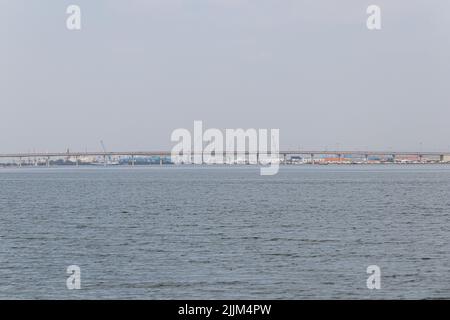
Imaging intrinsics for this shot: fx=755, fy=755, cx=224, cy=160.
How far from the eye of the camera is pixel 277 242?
4200cm

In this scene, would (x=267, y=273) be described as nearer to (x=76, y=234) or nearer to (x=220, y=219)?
(x=76, y=234)

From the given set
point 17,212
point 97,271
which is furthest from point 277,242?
point 17,212

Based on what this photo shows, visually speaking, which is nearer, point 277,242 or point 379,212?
point 277,242

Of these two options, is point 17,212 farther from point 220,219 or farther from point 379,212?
point 379,212

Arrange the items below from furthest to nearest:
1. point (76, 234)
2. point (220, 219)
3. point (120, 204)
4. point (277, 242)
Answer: point (120, 204)
point (220, 219)
point (76, 234)
point (277, 242)

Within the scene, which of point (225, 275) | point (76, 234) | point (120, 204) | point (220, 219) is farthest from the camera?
point (120, 204)

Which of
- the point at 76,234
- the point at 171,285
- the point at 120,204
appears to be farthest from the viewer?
the point at 120,204

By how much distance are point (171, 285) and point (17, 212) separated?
137ft

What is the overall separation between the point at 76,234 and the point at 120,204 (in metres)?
30.8

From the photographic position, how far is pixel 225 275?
3075cm
